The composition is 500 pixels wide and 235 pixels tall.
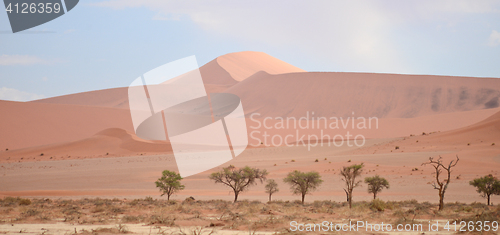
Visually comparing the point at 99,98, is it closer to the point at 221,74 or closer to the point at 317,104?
the point at 221,74

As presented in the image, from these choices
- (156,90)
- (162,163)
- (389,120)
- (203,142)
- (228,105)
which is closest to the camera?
(162,163)

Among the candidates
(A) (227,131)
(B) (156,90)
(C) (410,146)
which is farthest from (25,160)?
(B) (156,90)

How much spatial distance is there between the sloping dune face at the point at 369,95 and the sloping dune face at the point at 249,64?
5991cm

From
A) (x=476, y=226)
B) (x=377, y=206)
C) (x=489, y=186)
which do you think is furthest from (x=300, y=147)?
(x=476, y=226)

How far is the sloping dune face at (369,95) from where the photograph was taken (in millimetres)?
80938

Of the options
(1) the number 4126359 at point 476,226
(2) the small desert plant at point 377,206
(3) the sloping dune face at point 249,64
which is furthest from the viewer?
(3) the sloping dune face at point 249,64

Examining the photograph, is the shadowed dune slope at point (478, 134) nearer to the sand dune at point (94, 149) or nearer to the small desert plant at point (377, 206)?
the small desert plant at point (377, 206)

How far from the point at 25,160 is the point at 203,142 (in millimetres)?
24175

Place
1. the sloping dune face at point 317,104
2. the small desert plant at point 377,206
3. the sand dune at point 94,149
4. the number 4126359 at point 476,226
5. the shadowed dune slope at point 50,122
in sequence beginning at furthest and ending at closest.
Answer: the sloping dune face at point 317,104, the shadowed dune slope at point 50,122, the sand dune at point 94,149, the small desert plant at point 377,206, the number 4126359 at point 476,226

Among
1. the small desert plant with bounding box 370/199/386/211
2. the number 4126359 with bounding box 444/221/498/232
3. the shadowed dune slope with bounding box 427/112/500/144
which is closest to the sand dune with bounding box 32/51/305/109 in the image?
the shadowed dune slope with bounding box 427/112/500/144

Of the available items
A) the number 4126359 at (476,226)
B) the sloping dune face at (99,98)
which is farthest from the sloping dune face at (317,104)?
the number 4126359 at (476,226)

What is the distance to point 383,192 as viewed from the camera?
27.3 metres

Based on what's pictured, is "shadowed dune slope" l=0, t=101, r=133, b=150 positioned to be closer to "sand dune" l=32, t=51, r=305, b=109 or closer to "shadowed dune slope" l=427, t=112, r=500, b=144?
"sand dune" l=32, t=51, r=305, b=109

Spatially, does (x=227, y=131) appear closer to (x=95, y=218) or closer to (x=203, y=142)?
(x=203, y=142)
